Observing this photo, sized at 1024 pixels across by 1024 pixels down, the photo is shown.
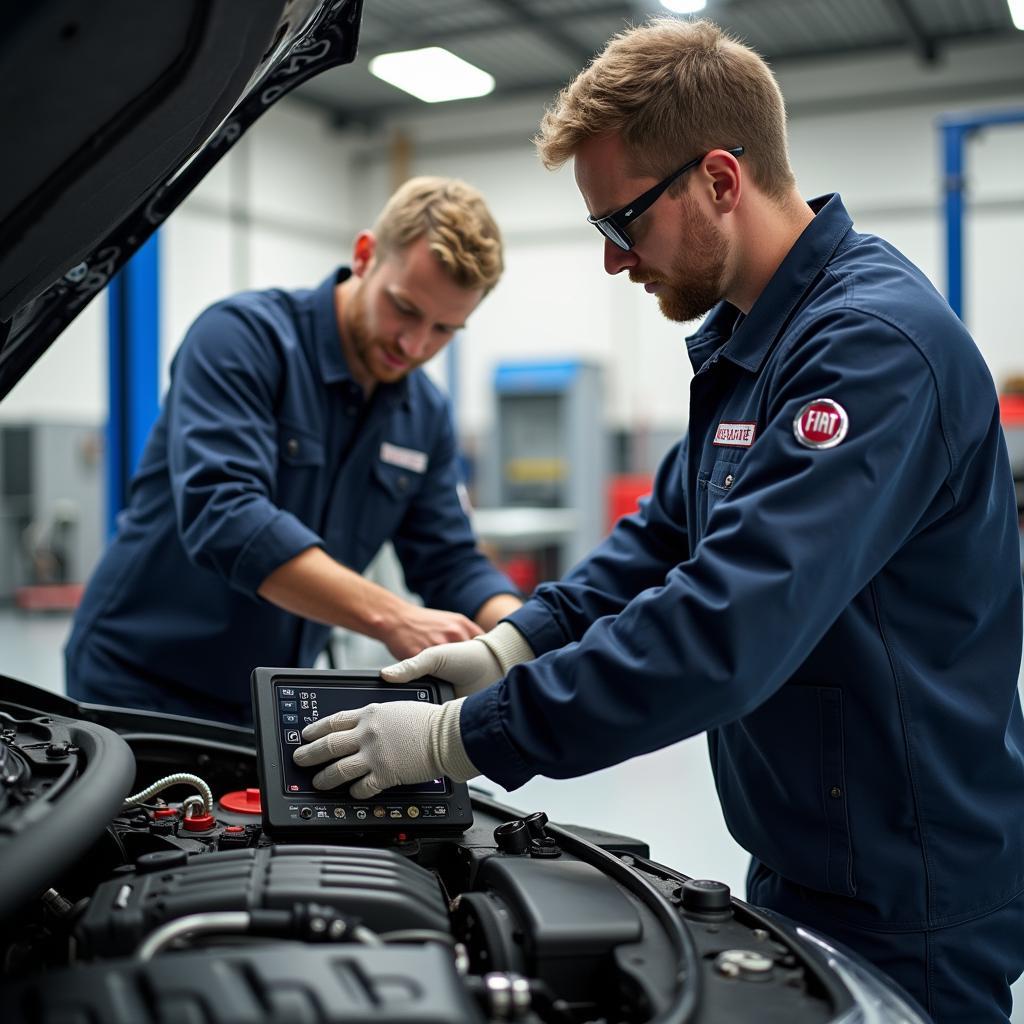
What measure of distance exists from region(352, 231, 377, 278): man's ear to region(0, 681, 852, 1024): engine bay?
0.97 m

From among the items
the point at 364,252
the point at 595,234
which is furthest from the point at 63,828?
the point at 595,234

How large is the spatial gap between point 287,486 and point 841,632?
3.26ft

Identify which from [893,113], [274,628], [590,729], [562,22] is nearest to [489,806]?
[590,729]

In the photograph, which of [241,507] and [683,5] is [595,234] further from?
[241,507]

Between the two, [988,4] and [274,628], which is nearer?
[274,628]

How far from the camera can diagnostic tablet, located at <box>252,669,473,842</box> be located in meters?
1.06

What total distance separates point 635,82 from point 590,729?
24.6 inches

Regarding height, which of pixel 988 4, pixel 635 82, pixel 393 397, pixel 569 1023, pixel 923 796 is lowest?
pixel 569 1023

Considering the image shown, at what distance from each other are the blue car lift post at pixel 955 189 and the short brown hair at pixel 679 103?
3846mm

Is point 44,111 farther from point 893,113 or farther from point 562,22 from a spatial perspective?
point 893,113

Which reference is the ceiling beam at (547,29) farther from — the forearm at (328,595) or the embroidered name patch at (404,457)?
the forearm at (328,595)

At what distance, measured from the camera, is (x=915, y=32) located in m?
7.53

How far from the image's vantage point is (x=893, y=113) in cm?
823

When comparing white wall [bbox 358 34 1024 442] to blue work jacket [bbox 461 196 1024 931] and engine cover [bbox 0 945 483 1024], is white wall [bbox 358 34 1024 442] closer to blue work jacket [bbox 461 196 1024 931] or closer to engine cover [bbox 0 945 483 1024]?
blue work jacket [bbox 461 196 1024 931]
